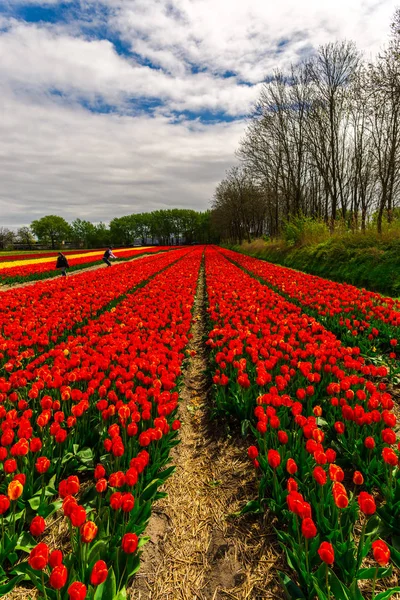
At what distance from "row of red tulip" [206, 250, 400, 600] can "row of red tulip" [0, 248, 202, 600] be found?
93cm

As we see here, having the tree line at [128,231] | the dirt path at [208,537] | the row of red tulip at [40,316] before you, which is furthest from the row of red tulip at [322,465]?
the tree line at [128,231]

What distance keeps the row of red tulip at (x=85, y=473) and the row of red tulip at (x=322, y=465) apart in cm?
93

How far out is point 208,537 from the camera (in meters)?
2.59

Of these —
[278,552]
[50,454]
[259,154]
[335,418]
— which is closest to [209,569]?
[278,552]

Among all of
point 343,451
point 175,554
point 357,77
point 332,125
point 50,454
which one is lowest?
point 175,554

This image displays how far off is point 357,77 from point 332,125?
3.07 metres

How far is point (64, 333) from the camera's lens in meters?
6.81

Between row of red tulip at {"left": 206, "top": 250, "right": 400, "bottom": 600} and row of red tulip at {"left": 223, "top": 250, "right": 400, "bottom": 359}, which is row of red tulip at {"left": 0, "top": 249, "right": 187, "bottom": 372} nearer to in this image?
row of red tulip at {"left": 206, "top": 250, "right": 400, "bottom": 600}

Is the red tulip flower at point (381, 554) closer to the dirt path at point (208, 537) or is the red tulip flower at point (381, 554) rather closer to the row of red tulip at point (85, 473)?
the dirt path at point (208, 537)

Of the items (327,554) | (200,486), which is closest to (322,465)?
(327,554)

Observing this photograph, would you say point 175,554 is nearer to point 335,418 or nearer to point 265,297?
point 335,418

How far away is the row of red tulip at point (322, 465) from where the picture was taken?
6.30ft

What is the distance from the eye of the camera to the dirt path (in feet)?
7.08

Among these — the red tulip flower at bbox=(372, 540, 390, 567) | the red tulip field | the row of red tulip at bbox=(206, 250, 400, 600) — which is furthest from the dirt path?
the red tulip flower at bbox=(372, 540, 390, 567)
